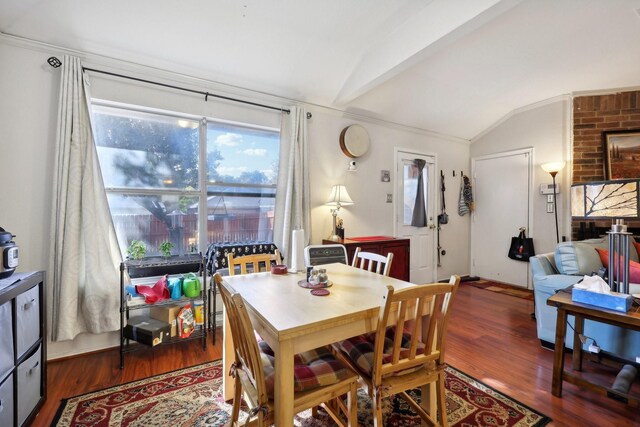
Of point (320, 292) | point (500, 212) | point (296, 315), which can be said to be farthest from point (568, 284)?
point (500, 212)

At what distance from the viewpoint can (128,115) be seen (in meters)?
2.63

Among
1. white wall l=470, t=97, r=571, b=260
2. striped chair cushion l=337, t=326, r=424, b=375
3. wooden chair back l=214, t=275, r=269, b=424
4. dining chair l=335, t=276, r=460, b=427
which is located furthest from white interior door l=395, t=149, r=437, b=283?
wooden chair back l=214, t=275, r=269, b=424

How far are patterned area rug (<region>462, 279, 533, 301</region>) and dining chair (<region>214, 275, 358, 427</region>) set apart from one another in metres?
3.75

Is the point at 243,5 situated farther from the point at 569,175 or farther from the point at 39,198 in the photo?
the point at 569,175

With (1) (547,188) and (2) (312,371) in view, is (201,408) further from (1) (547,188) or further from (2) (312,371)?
(1) (547,188)

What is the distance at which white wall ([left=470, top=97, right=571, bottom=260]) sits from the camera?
409cm

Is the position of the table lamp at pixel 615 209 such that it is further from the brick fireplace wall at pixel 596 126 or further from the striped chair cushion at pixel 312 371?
the brick fireplace wall at pixel 596 126

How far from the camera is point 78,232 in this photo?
227 centimetres

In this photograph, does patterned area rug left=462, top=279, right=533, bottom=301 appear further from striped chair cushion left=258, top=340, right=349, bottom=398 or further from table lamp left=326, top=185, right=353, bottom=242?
striped chair cushion left=258, top=340, right=349, bottom=398

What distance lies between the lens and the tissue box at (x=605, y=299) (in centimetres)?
164

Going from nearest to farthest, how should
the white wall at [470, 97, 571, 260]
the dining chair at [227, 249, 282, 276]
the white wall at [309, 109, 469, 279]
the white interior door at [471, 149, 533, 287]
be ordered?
the dining chair at [227, 249, 282, 276] < the white wall at [309, 109, 469, 279] < the white wall at [470, 97, 571, 260] < the white interior door at [471, 149, 533, 287]

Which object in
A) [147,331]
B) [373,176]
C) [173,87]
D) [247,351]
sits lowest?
[147,331]

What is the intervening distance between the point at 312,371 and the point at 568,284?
2.32 meters

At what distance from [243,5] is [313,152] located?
5.30 ft
